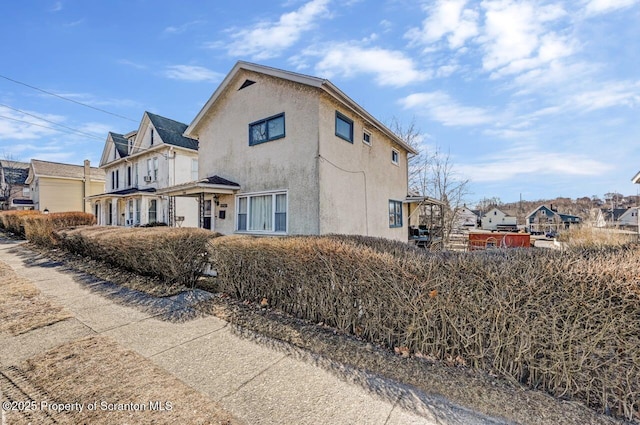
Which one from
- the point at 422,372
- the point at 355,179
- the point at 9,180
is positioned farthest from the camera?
the point at 9,180

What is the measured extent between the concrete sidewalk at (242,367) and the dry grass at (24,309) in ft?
0.86

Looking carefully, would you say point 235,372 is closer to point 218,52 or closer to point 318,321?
point 318,321

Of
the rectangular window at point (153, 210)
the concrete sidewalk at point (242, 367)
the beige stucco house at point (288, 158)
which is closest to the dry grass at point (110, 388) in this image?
the concrete sidewalk at point (242, 367)

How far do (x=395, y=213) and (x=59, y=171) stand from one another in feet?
119

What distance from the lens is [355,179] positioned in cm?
1091

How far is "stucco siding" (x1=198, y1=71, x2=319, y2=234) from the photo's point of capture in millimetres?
9164

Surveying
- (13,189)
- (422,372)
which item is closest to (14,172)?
(13,189)

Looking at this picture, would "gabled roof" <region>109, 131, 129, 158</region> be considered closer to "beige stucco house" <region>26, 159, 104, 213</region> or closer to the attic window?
"beige stucco house" <region>26, 159, 104, 213</region>

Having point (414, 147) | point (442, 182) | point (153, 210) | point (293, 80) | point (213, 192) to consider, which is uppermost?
point (414, 147)

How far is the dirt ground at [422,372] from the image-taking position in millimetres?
2711

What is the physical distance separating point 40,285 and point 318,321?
24.4ft

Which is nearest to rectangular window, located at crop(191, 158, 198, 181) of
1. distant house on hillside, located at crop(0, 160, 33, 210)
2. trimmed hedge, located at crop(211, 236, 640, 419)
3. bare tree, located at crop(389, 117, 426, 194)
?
bare tree, located at crop(389, 117, 426, 194)

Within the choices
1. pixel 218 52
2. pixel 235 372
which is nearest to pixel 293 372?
pixel 235 372

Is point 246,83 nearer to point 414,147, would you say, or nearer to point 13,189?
point 414,147
